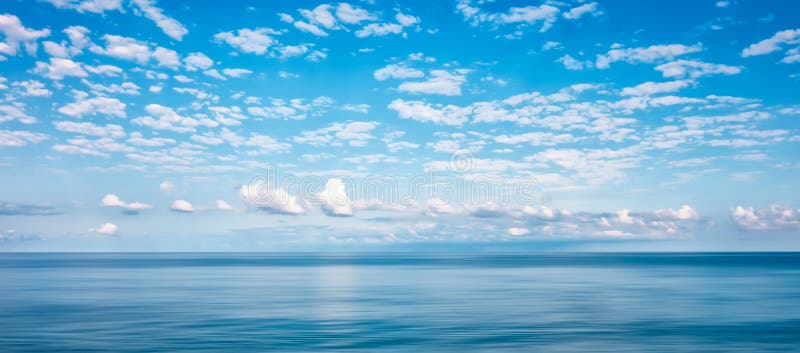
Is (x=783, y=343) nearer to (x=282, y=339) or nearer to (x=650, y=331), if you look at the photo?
(x=650, y=331)

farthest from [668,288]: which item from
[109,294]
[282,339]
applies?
[109,294]

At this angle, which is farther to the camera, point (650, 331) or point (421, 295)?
point (421, 295)

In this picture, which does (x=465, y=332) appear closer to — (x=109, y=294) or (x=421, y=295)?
(x=421, y=295)

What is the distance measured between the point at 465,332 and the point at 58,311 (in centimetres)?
2613

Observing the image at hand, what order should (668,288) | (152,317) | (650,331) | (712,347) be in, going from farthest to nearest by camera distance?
(668,288) → (152,317) → (650,331) → (712,347)

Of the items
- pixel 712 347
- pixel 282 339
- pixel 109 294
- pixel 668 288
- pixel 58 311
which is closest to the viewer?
pixel 712 347

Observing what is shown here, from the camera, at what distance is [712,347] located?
26.1m

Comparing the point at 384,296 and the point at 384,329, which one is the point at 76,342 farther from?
the point at 384,296

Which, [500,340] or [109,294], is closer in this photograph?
[500,340]

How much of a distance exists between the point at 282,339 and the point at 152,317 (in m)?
11.2

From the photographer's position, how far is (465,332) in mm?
29422

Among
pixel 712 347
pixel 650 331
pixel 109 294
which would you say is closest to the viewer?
pixel 712 347

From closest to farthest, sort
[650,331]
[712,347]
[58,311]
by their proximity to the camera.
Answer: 1. [712,347]
2. [650,331]
3. [58,311]

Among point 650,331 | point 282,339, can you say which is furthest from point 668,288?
point 282,339
